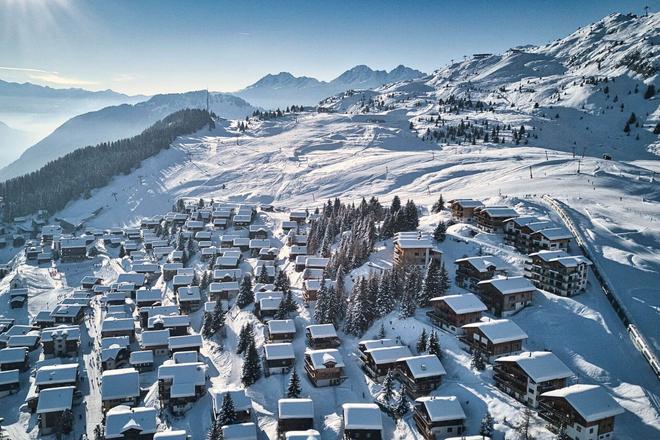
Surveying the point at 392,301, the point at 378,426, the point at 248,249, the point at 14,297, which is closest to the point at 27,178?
the point at 14,297

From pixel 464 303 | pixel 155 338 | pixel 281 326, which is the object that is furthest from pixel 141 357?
pixel 464 303

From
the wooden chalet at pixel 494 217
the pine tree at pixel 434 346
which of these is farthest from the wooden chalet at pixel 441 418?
the wooden chalet at pixel 494 217

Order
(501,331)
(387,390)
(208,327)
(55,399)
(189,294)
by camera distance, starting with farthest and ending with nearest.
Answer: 1. (189,294)
2. (208,327)
3. (55,399)
4. (501,331)
5. (387,390)

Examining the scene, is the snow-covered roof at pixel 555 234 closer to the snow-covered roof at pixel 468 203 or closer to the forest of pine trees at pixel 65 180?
the snow-covered roof at pixel 468 203

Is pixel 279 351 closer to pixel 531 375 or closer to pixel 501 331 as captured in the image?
pixel 501 331

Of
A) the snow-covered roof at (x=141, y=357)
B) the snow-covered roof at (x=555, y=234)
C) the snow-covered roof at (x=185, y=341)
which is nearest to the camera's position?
the snow-covered roof at (x=141, y=357)

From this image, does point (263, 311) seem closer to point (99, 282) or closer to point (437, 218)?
point (437, 218)
